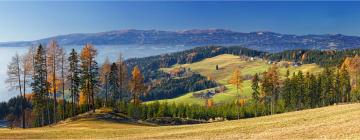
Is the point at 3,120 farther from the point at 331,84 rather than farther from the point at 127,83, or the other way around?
the point at 331,84

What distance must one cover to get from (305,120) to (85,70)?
54174 millimetres

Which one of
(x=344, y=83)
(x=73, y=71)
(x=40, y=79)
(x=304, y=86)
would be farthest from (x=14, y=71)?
(x=344, y=83)

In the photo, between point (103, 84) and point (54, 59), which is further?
point (103, 84)

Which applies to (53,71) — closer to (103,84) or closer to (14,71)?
(14,71)

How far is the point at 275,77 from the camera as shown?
12469 cm

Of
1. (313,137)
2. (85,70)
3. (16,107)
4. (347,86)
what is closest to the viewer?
(313,137)

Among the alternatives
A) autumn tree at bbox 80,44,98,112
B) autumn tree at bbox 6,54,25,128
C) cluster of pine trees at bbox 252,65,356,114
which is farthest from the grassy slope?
cluster of pine trees at bbox 252,65,356,114

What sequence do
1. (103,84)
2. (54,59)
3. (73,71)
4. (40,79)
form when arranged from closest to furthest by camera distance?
(54,59), (40,79), (73,71), (103,84)

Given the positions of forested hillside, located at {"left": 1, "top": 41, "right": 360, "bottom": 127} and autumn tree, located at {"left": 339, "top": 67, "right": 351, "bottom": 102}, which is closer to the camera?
forested hillside, located at {"left": 1, "top": 41, "right": 360, "bottom": 127}

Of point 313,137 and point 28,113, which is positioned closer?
point 313,137

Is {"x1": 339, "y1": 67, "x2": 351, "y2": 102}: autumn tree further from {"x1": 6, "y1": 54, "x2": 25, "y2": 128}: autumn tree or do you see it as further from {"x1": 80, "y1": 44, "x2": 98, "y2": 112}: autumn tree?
{"x1": 6, "y1": 54, "x2": 25, "y2": 128}: autumn tree

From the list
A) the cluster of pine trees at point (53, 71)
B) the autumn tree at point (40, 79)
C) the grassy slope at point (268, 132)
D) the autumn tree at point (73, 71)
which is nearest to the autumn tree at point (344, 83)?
the cluster of pine trees at point (53, 71)

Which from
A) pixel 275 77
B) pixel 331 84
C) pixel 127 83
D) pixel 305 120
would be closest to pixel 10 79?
pixel 127 83

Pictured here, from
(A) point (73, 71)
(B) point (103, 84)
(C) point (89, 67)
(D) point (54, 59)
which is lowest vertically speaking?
(B) point (103, 84)
